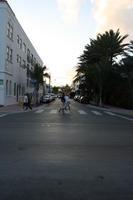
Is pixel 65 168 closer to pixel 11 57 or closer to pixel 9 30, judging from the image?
pixel 9 30

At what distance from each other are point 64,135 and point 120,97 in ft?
96.7

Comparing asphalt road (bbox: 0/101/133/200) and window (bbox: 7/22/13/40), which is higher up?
window (bbox: 7/22/13/40)

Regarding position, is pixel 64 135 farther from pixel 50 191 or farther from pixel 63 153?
pixel 50 191

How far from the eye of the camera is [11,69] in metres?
38.0

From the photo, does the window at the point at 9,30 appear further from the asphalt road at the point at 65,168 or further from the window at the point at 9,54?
the asphalt road at the point at 65,168

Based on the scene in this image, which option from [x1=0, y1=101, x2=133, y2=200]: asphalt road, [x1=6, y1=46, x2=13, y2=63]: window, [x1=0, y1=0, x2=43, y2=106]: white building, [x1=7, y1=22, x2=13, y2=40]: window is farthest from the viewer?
[x1=7, y1=22, x2=13, y2=40]: window

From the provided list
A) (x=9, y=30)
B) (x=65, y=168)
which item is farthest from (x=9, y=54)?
(x=65, y=168)

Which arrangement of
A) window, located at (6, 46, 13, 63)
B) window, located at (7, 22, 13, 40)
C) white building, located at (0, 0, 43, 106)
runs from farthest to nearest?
window, located at (7, 22, 13, 40), window, located at (6, 46, 13, 63), white building, located at (0, 0, 43, 106)

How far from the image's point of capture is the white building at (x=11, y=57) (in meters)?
33.5

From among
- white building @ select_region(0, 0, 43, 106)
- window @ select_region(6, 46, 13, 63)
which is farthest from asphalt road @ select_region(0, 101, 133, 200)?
window @ select_region(6, 46, 13, 63)

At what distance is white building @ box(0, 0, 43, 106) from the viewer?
33531 mm

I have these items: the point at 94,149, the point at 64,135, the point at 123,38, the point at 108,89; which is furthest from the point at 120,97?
the point at 94,149

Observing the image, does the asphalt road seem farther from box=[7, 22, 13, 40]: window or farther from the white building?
box=[7, 22, 13, 40]: window

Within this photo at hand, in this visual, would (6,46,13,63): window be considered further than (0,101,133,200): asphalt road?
Yes
